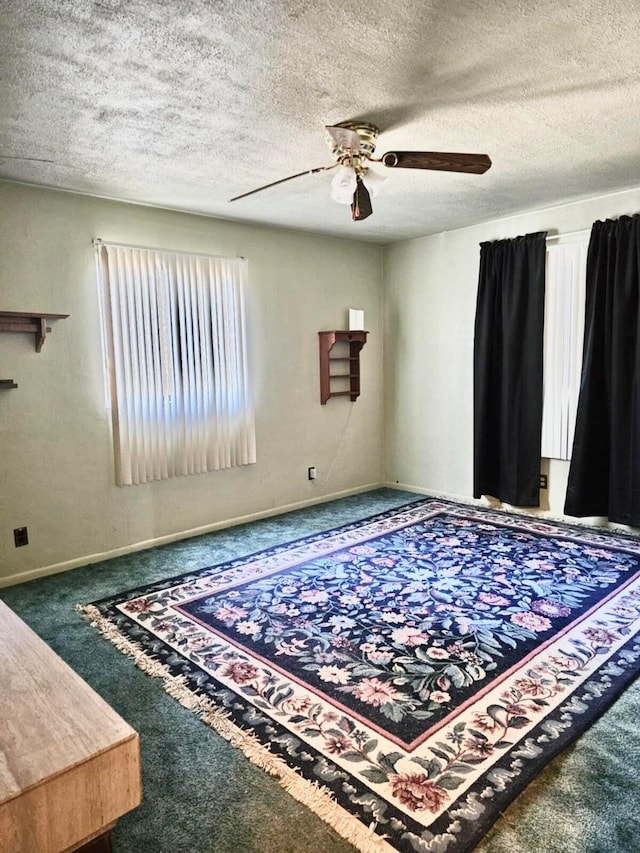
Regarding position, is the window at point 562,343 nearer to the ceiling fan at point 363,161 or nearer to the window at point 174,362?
the ceiling fan at point 363,161

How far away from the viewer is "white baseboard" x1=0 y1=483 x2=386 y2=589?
3.62 m

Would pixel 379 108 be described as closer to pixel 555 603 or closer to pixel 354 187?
pixel 354 187

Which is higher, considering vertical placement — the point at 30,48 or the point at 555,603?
the point at 30,48

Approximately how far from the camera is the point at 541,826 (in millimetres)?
1623

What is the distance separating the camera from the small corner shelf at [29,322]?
11.1ft

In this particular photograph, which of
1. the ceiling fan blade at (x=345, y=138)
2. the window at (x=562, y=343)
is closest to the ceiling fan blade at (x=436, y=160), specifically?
the ceiling fan blade at (x=345, y=138)

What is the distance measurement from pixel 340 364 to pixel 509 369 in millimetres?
1622

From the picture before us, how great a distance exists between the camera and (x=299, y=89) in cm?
233

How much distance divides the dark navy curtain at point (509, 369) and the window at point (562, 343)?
6 cm

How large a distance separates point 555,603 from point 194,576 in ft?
7.08

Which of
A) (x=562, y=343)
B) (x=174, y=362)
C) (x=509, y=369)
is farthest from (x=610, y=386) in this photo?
(x=174, y=362)

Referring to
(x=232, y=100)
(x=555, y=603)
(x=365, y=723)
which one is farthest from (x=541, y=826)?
(x=232, y=100)

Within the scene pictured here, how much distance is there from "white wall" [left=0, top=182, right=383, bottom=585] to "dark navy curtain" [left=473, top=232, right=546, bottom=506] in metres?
1.35

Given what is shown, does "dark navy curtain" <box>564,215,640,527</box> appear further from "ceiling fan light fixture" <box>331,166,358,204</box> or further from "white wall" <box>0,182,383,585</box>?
"ceiling fan light fixture" <box>331,166,358,204</box>
